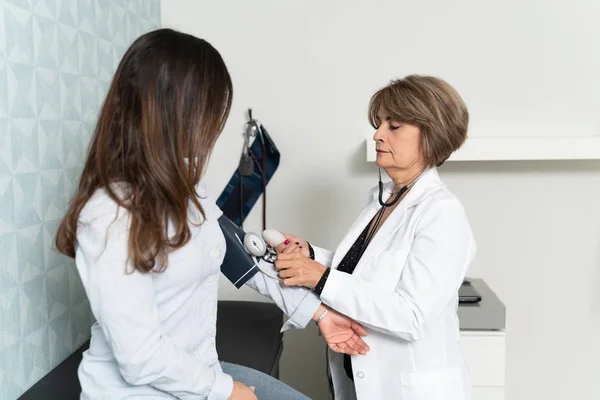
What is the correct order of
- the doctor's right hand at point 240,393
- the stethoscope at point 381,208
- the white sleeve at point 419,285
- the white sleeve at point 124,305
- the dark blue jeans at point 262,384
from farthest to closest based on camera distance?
the stethoscope at point 381,208 < the white sleeve at point 419,285 < the dark blue jeans at point 262,384 < the doctor's right hand at point 240,393 < the white sleeve at point 124,305

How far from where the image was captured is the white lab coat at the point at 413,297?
1538mm

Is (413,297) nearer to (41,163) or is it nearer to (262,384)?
(262,384)

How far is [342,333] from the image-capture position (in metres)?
1.65

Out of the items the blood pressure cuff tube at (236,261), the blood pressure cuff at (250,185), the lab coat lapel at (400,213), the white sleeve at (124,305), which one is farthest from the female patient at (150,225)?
the blood pressure cuff at (250,185)

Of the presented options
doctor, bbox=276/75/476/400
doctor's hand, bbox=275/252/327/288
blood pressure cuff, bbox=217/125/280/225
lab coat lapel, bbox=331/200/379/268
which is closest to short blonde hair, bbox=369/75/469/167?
doctor, bbox=276/75/476/400

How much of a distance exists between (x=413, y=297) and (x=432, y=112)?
484mm

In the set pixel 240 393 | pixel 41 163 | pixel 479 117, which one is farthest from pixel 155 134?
pixel 479 117

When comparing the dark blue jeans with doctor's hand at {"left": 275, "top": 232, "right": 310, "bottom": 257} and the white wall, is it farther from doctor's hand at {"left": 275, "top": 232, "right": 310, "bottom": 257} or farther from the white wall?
the white wall

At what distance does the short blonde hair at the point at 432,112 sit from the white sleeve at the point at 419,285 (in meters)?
0.17

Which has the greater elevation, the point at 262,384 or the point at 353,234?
the point at 353,234

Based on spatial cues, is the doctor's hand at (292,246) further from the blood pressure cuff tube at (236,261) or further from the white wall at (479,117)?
the white wall at (479,117)

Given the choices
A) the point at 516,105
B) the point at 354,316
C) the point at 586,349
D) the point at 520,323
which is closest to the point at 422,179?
the point at 354,316

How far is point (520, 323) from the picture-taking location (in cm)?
255

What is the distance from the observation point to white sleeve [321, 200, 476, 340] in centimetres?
153
